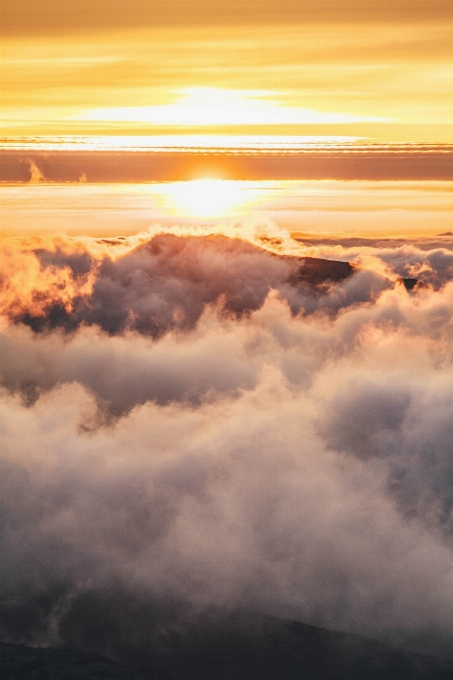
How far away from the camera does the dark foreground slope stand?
6457 inches

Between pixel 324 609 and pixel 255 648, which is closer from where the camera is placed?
pixel 255 648

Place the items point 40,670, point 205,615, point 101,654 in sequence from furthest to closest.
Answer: point 205,615 → point 101,654 → point 40,670

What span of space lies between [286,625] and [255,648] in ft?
48.6

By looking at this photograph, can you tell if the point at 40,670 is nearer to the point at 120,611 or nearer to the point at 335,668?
the point at 120,611

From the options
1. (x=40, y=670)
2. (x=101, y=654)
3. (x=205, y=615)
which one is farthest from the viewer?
(x=205, y=615)

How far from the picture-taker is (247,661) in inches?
6742

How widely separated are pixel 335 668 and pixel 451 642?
25.5 metres

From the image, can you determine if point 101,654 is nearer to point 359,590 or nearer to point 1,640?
point 1,640

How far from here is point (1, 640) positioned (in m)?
173

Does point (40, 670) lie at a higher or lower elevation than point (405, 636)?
lower

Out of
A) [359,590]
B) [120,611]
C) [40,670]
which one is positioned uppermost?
[359,590]

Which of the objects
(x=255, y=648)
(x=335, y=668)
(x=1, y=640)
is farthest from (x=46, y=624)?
(x=335, y=668)

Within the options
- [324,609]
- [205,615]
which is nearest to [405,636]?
[324,609]

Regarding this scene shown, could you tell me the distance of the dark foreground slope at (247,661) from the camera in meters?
164
